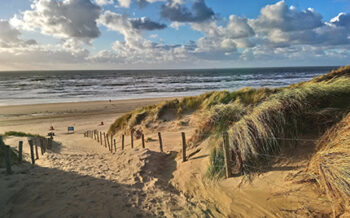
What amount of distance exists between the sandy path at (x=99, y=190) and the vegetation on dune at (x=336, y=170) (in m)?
2.37

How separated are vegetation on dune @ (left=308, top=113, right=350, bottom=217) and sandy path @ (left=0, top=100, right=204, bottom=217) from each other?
2.37 m

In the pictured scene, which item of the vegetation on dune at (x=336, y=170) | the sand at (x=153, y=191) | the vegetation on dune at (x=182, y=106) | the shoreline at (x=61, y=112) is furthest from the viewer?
the shoreline at (x=61, y=112)

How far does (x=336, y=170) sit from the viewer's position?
364 centimetres

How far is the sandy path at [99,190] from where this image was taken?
186 inches

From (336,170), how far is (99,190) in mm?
5051

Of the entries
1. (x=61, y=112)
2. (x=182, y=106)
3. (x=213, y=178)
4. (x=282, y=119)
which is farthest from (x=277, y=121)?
(x=61, y=112)

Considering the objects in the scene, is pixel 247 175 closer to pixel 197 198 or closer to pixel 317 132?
pixel 197 198

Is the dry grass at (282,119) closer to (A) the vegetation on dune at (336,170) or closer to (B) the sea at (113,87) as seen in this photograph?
(A) the vegetation on dune at (336,170)

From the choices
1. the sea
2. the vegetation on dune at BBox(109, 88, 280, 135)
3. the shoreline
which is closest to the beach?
the vegetation on dune at BBox(109, 88, 280, 135)

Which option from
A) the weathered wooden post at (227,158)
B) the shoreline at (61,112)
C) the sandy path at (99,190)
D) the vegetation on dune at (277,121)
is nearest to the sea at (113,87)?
the shoreline at (61,112)

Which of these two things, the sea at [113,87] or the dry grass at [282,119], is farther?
the sea at [113,87]

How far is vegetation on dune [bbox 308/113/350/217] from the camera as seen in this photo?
11.4ft

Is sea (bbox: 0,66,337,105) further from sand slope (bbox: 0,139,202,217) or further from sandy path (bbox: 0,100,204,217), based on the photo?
sand slope (bbox: 0,139,202,217)

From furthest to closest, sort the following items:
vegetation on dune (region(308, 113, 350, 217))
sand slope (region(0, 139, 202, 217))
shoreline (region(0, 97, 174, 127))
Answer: shoreline (region(0, 97, 174, 127)) → sand slope (region(0, 139, 202, 217)) → vegetation on dune (region(308, 113, 350, 217))
